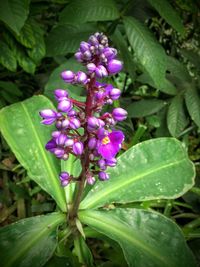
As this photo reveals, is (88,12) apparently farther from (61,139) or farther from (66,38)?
(61,139)

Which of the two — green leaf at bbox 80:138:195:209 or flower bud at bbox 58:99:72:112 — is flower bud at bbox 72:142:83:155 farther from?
green leaf at bbox 80:138:195:209

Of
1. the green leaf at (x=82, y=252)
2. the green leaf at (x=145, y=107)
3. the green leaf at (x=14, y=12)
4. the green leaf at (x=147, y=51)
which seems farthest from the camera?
the green leaf at (x=145, y=107)

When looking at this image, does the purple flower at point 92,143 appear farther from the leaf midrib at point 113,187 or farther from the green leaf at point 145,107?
the green leaf at point 145,107

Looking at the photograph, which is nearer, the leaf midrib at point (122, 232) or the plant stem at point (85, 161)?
the plant stem at point (85, 161)

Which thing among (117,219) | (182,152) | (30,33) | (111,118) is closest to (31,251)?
(117,219)

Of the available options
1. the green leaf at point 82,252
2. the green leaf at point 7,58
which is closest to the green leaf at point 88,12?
the green leaf at point 7,58

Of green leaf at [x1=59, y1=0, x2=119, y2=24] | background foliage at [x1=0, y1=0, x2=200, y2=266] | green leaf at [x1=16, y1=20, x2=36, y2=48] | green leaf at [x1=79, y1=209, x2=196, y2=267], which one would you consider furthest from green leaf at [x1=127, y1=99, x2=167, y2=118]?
green leaf at [x1=79, y1=209, x2=196, y2=267]
